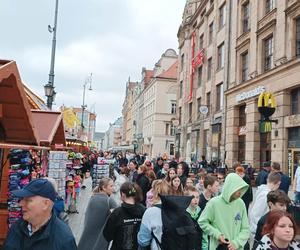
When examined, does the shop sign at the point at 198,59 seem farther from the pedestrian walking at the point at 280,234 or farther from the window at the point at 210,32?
the pedestrian walking at the point at 280,234

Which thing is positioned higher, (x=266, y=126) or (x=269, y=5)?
(x=269, y=5)

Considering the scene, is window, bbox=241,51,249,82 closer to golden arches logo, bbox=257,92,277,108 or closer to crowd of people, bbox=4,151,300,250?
golden arches logo, bbox=257,92,277,108

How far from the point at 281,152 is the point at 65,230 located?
59.0ft

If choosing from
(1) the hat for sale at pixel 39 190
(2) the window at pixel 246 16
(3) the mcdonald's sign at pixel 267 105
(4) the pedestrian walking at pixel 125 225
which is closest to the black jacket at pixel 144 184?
(4) the pedestrian walking at pixel 125 225

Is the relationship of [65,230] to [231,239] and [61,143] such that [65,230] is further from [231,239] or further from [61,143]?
[61,143]

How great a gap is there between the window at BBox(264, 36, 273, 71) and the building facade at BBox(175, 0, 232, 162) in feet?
19.9

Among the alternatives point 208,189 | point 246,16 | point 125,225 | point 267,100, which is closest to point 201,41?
point 246,16

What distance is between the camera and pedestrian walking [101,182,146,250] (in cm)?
461

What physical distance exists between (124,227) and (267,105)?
1720 cm

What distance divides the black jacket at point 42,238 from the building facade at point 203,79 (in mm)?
25792

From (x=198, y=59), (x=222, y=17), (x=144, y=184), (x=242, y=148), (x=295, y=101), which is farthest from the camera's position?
(x=198, y=59)

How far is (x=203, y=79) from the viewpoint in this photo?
36.6m

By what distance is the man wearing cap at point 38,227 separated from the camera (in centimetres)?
292

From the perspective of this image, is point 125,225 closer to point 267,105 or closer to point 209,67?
point 267,105
